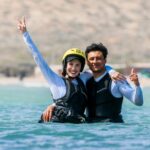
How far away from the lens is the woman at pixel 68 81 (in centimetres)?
1371

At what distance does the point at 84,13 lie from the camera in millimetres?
153125

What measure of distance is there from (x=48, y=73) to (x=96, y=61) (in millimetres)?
847

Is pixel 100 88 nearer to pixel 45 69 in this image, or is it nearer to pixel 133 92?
pixel 133 92

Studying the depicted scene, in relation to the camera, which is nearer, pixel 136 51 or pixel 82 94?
pixel 82 94

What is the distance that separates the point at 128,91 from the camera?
13.6 metres

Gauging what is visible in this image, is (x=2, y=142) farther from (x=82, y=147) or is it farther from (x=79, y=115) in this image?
(x=79, y=115)

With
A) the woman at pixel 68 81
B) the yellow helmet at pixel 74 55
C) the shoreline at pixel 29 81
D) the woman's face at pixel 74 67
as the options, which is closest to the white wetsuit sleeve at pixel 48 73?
the woman at pixel 68 81

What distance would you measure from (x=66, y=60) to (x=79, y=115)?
1.02 m

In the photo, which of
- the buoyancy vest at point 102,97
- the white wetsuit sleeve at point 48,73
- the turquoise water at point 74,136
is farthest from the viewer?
the buoyancy vest at point 102,97

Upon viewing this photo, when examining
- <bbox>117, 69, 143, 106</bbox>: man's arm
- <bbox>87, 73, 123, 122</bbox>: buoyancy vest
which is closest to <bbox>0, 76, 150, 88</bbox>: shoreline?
<bbox>87, 73, 123, 122</bbox>: buoyancy vest

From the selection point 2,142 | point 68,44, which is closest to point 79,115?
point 2,142

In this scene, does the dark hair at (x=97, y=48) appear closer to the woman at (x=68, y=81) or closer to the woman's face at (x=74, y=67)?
the woman at (x=68, y=81)

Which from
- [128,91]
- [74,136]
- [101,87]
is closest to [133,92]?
[128,91]

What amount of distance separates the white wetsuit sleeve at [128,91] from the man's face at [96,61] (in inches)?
14.2
